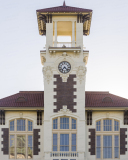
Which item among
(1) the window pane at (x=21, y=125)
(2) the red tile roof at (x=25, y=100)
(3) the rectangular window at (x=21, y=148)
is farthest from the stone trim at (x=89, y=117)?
(3) the rectangular window at (x=21, y=148)

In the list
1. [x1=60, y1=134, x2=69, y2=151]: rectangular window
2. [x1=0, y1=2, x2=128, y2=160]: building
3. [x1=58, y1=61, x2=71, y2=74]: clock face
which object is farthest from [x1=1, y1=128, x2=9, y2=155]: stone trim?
[x1=58, y1=61, x2=71, y2=74]: clock face

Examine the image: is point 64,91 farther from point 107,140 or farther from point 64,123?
point 107,140

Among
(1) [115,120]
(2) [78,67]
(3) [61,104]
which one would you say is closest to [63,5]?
(2) [78,67]

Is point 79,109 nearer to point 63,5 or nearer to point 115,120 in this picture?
point 115,120

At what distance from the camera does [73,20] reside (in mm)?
32719

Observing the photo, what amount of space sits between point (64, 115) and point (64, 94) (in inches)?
77.9

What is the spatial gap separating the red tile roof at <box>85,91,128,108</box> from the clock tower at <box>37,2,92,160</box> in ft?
5.24

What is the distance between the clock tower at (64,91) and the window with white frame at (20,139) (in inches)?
80.6

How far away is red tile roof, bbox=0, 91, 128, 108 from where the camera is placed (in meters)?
32.3

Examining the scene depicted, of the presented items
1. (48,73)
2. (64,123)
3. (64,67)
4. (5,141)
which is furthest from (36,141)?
(64,67)

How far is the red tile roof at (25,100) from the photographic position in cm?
3241

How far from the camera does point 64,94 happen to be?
31.5m

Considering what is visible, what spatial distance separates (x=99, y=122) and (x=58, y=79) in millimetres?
5852

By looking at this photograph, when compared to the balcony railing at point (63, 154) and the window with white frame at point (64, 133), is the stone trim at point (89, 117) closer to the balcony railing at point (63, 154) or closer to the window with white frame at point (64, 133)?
the window with white frame at point (64, 133)
